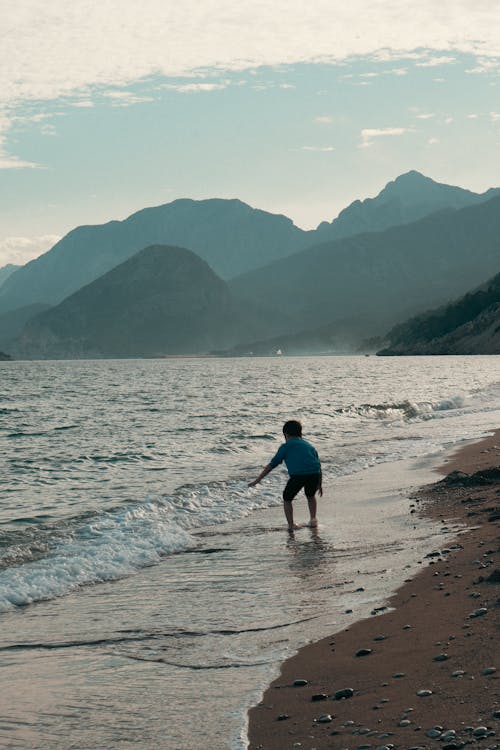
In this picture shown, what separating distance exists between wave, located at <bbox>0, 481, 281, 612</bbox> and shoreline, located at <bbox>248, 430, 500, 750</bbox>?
422cm

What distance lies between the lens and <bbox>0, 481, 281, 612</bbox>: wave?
10.9m

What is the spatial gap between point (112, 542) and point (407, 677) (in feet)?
25.7

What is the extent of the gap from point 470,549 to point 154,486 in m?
10.5

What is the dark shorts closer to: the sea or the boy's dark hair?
the sea

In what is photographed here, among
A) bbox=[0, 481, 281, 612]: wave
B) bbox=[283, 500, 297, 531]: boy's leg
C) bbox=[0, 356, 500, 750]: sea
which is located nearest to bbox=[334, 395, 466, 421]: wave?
bbox=[0, 356, 500, 750]: sea

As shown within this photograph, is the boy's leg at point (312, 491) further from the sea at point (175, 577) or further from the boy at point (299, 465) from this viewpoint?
the sea at point (175, 577)

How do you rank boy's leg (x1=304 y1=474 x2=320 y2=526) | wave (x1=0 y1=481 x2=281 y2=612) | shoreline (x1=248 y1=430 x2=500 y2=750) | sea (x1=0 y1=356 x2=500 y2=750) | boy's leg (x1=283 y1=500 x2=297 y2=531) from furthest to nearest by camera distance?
1. boy's leg (x1=304 y1=474 x2=320 y2=526)
2. boy's leg (x1=283 y1=500 x2=297 y2=531)
3. wave (x1=0 y1=481 x2=281 y2=612)
4. sea (x1=0 y1=356 x2=500 y2=750)
5. shoreline (x1=248 y1=430 x2=500 y2=750)

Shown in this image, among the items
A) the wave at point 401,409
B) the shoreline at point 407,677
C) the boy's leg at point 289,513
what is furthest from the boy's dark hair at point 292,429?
the wave at point 401,409

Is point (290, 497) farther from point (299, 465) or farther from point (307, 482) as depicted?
point (299, 465)

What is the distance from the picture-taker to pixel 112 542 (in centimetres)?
1339

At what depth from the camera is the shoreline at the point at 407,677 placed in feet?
17.4

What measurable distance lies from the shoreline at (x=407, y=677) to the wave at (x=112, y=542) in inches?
166

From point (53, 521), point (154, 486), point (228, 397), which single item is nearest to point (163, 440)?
point (154, 486)

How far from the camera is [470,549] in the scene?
10.6 metres
